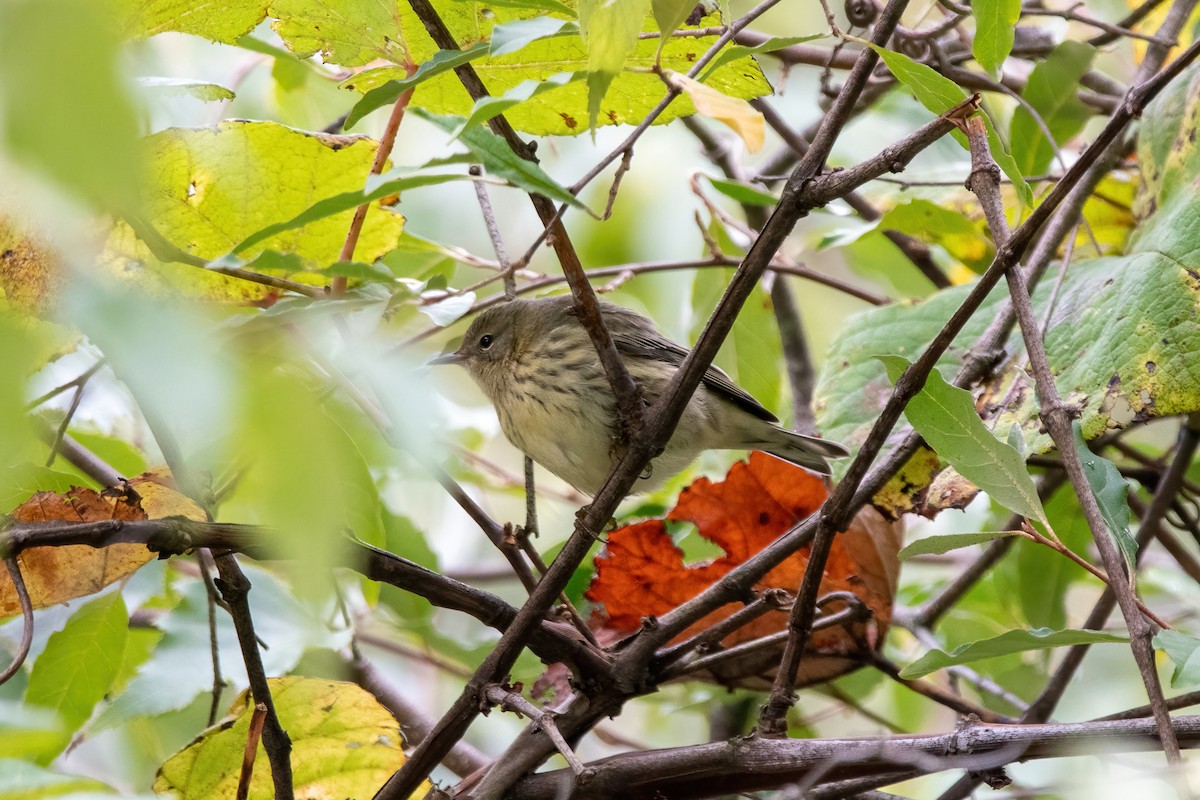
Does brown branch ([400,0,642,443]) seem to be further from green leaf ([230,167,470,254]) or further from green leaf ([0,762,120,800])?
green leaf ([0,762,120,800])

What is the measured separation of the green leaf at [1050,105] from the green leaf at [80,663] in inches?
85.2

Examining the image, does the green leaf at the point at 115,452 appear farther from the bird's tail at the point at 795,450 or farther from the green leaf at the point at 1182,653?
the green leaf at the point at 1182,653

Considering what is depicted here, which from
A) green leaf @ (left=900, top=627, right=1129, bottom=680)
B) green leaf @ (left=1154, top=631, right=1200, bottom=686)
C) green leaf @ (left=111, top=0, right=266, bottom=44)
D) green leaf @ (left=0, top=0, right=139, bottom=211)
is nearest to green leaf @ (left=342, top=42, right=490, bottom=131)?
green leaf @ (left=111, top=0, right=266, bottom=44)

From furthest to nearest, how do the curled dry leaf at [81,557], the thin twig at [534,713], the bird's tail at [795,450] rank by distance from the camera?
the bird's tail at [795,450]
the curled dry leaf at [81,557]
the thin twig at [534,713]

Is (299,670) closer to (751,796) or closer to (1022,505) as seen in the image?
(751,796)

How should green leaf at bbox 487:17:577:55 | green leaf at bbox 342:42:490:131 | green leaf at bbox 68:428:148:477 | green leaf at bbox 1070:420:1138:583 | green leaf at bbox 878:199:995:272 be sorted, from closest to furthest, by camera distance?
green leaf at bbox 487:17:577:55 → green leaf at bbox 342:42:490:131 → green leaf at bbox 1070:420:1138:583 → green leaf at bbox 878:199:995:272 → green leaf at bbox 68:428:148:477

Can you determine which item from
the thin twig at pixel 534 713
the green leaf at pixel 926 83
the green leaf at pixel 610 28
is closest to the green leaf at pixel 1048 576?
the green leaf at pixel 926 83

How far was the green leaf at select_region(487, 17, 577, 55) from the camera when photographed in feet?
3.45

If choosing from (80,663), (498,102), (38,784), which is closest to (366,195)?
(498,102)

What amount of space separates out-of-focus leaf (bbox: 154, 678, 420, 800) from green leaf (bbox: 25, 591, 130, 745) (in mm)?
285

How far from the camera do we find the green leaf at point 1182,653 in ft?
3.99

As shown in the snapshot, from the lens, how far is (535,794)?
5.41ft

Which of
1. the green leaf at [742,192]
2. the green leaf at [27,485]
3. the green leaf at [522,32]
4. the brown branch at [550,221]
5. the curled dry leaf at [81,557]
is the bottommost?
the curled dry leaf at [81,557]

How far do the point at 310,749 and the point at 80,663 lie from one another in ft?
1.55
